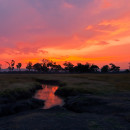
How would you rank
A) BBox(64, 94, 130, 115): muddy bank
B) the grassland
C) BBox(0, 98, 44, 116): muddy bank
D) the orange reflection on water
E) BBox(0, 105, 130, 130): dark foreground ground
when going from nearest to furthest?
BBox(0, 105, 130, 130): dark foreground ground < BBox(64, 94, 130, 115): muddy bank < BBox(0, 98, 44, 116): muddy bank < the orange reflection on water < the grassland

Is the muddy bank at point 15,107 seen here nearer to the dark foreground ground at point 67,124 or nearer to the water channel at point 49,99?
the water channel at point 49,99

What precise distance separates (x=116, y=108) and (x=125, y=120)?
13.5 feet

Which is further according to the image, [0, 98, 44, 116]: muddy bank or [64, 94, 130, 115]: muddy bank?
[0, 98, 44, 116]: muddy bank

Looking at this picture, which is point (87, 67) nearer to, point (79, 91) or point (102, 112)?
point (79, 91)

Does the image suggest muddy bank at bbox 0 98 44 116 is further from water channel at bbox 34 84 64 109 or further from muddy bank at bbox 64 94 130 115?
muddy bank at bbox 64 94 130 115

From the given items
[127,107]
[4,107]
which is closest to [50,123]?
[4,107]

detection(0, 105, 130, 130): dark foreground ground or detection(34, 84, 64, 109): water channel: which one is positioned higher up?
detection(0, 105, 130, 130): dark foreground ground

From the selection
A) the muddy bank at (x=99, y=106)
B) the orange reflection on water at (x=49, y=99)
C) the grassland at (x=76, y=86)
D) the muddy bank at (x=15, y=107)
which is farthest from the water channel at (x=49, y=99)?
the muddy bank at (x=99, y=106)

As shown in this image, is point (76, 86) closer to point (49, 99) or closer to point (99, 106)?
point (49, 99)

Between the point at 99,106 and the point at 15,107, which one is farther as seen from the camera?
the point at 99,106

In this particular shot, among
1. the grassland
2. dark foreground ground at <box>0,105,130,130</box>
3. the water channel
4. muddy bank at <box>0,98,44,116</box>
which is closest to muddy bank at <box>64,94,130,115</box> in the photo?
dark foreground ground at <box>0,105,130,130</box>

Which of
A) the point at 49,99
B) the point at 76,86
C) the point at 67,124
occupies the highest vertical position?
the point at 76,86

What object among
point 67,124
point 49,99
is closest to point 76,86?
point 49,99

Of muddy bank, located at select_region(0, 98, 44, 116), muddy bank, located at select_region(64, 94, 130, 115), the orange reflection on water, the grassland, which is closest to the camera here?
muddy bank, located at select_region(64, 94, 130, 115)
